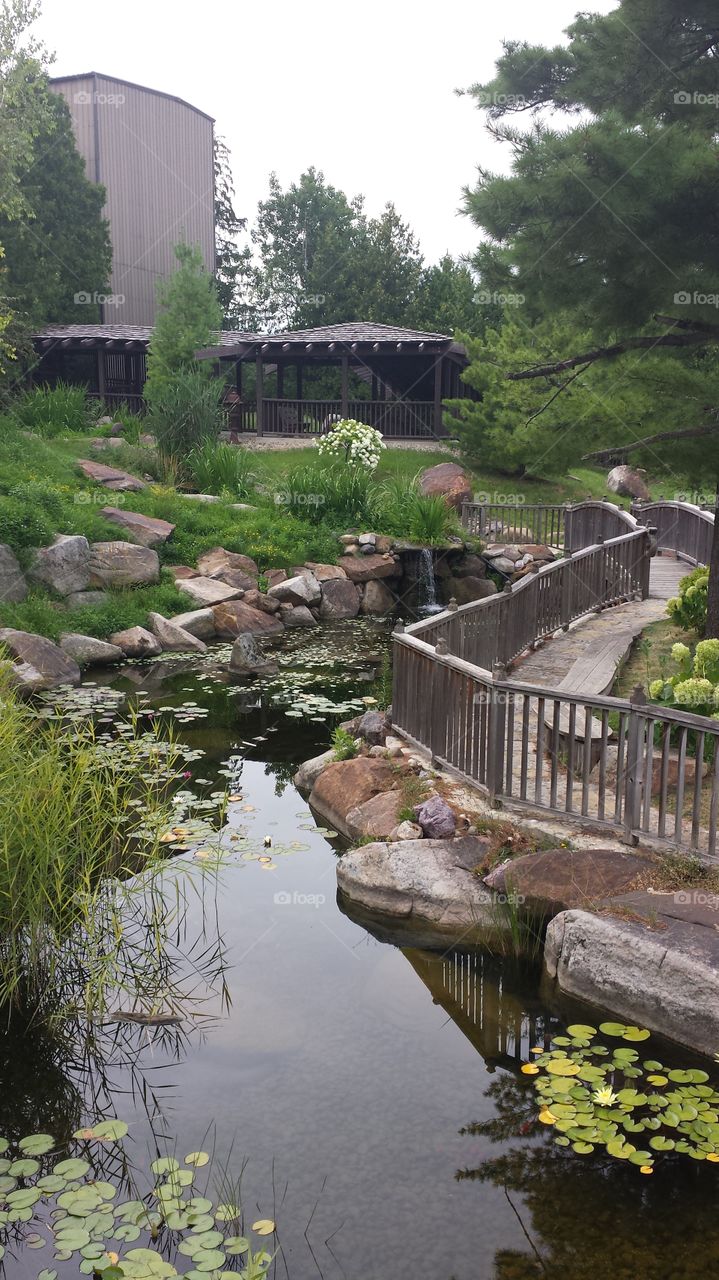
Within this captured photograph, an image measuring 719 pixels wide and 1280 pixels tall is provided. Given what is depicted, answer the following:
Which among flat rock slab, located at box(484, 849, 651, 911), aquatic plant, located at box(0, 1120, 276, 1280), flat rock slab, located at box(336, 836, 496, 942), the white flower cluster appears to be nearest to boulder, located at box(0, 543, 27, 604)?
flat rock slab, located at box(336, 836, 496, 942)

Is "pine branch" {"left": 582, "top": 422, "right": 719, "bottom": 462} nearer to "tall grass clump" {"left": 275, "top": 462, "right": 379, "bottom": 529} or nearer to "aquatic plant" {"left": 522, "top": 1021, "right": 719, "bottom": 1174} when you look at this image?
"aquatic plant" {"left": 522, "top": 1021, "right": 719, "bottom": 1174}

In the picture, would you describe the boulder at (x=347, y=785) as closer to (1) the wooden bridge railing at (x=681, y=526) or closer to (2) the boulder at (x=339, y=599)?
(1) the wooden bridge railing at (x=681, y=526)

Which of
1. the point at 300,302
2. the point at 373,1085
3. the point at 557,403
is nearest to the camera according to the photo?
the point at 373,1085

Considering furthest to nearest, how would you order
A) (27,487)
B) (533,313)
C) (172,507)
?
(172,507)
(27,487)
(533,313)

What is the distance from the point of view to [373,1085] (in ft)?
18.4

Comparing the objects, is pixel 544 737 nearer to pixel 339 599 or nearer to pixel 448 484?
pixel 339 599

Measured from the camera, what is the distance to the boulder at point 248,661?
1527cm

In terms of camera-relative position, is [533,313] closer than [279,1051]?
No

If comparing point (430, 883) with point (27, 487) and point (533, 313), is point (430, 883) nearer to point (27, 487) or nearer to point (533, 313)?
point (533, 313)

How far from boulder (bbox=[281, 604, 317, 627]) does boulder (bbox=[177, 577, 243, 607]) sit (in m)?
0.94

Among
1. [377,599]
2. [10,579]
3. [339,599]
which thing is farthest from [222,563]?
[10,579]

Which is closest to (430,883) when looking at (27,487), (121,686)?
(121,686)

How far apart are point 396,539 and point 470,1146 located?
59.2ft

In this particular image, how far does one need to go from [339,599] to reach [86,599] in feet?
17.1
